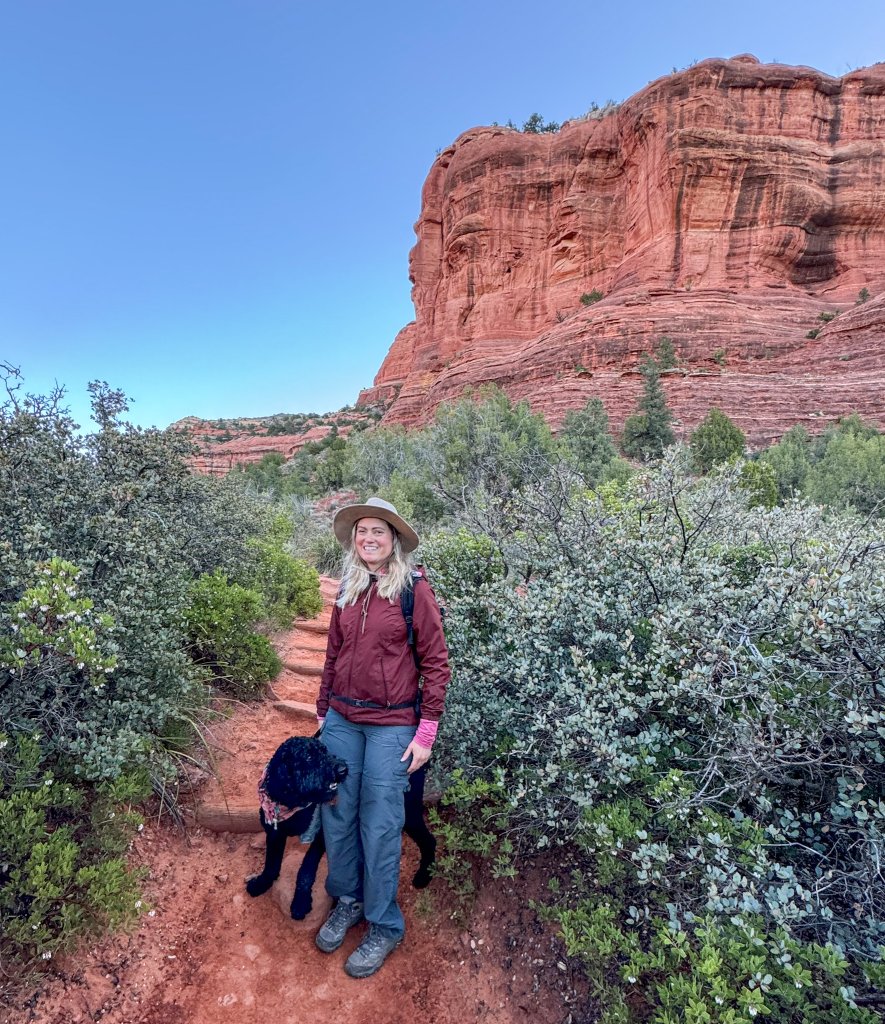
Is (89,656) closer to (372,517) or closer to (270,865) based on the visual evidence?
(372,517)

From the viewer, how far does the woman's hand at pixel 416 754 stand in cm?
247

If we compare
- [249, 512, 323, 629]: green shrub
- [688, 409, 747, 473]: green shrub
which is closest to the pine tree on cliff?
[688, 409, 747, 473]: green shrub

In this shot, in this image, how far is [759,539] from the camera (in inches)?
162

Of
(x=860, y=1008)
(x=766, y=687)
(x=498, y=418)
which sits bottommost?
(x=860, y=1008)

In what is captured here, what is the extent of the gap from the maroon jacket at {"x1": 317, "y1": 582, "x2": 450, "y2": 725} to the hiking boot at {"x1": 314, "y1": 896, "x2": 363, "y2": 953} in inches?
40.3

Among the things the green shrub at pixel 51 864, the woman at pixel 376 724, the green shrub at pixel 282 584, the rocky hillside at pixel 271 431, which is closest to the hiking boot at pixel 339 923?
Answer: the woman at pixel 376 724

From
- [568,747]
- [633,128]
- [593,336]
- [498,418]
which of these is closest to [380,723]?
[568,747]

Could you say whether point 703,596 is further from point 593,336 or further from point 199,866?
point 593,336

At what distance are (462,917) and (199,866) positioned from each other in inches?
60.6

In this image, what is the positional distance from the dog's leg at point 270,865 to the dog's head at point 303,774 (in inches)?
13.4

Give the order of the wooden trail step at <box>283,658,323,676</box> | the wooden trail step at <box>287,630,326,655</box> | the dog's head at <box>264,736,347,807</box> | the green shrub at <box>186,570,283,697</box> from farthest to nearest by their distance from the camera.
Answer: the wooden trail step at <box>287,630,326,655</box> → the wooden trail step at <box>283,658,323,676</box> → the green shrub at <box>186,570,283,697</box> → the dog's head at <box>264,736,347,807</box>

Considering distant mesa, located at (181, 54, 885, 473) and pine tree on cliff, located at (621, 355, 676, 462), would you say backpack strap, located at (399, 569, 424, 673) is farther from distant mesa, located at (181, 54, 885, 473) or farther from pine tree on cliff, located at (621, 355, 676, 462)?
distant mesa, located at (181, 54, 885, 473)

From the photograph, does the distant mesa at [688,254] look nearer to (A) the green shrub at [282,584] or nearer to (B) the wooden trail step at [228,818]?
(A) the green shrub at [282,584]

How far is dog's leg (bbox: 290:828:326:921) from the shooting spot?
2666mm
